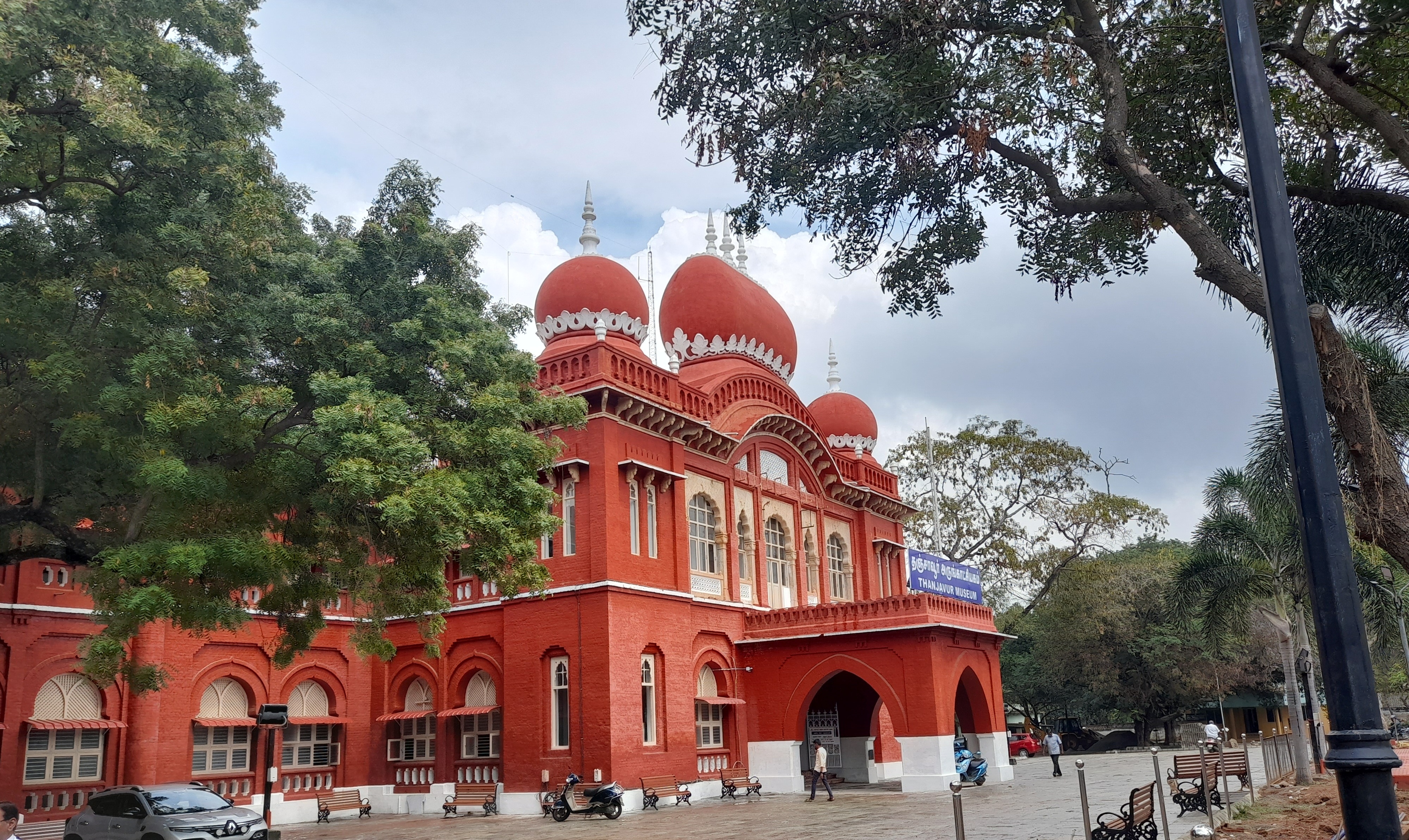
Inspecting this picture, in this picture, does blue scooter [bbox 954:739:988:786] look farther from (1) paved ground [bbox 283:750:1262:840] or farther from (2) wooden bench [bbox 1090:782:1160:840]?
(2) wooden bench [bbox 1090:782:1160:840]

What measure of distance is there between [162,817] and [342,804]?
8.07 meters

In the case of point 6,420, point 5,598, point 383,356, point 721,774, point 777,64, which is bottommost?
point 721,774

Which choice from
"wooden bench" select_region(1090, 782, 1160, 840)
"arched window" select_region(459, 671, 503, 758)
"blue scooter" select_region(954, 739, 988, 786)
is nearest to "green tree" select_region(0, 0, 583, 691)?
"wooden bench" select_region(1090, 782, 1160, 840)

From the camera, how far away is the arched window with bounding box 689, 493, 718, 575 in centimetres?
2348

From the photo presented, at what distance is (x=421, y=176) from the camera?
15039mm

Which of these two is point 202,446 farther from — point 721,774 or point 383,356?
point 721,774

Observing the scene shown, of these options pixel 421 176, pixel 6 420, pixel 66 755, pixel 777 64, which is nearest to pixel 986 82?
pixel 777 64

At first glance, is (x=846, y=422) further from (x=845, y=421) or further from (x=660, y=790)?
(x=660, y=790)

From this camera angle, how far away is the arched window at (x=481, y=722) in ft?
71.7

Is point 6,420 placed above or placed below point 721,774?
above

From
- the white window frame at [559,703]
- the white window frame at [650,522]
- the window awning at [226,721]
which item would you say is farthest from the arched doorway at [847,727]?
the window awning at [226,721]

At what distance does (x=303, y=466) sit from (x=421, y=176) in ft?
15.4

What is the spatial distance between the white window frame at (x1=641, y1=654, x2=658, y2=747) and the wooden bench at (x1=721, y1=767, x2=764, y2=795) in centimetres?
215

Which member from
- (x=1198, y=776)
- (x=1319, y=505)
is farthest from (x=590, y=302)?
(x=1319, y=505)
